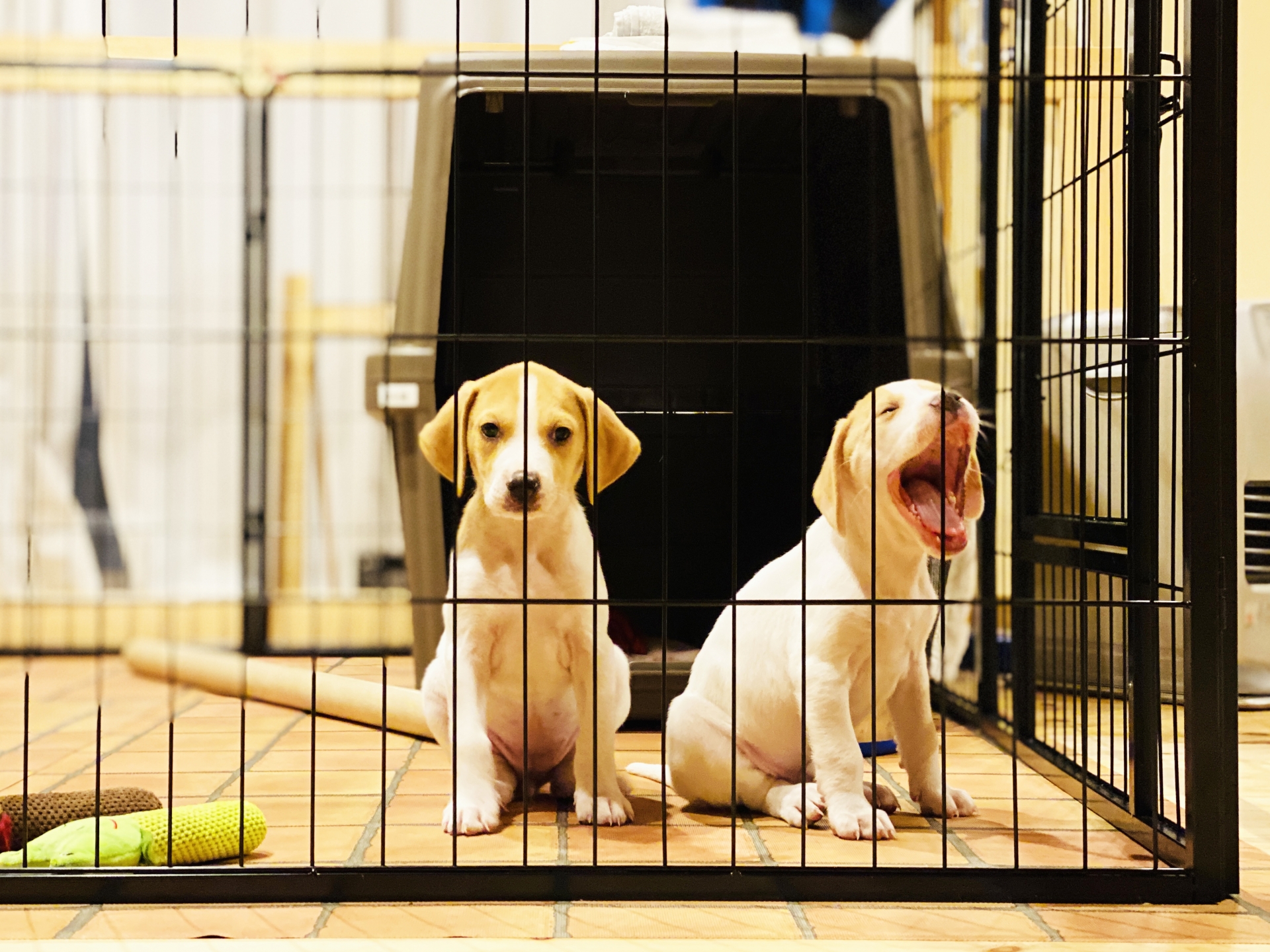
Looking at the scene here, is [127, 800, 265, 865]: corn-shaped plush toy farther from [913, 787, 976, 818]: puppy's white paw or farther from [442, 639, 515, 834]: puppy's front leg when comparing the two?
[913, 787, 976, 818]: puppy's white paw

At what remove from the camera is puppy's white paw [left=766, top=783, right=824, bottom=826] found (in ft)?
5.47

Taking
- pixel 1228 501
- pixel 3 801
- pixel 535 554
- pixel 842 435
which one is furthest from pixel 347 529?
pixel 1228 501

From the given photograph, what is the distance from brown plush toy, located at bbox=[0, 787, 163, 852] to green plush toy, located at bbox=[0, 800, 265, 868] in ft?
0.13

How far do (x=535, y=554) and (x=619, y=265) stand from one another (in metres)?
1.10

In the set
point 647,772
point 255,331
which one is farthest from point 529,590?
point 255,331

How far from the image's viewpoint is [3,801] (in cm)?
157

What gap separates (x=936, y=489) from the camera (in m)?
1.69

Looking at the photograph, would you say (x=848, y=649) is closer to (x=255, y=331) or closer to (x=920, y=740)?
(x=920, y=740)

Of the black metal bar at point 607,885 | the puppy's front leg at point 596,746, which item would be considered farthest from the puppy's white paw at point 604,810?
the black metal bar at point 607,885

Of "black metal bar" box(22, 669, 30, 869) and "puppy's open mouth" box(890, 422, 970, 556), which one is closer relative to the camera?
"black metal bar" box(22, 669, 30, 869)

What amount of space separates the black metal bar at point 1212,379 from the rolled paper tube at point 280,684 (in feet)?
4.27

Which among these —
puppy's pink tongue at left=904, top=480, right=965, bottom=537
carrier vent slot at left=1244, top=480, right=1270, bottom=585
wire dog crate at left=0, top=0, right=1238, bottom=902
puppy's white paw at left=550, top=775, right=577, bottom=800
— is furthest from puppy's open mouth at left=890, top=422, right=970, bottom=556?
carrier vent slot at left=1244, top=480, right=1270, bottom=585

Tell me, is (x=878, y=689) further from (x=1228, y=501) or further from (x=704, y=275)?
(x=704, y=275)

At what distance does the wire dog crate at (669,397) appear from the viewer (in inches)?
57.0
